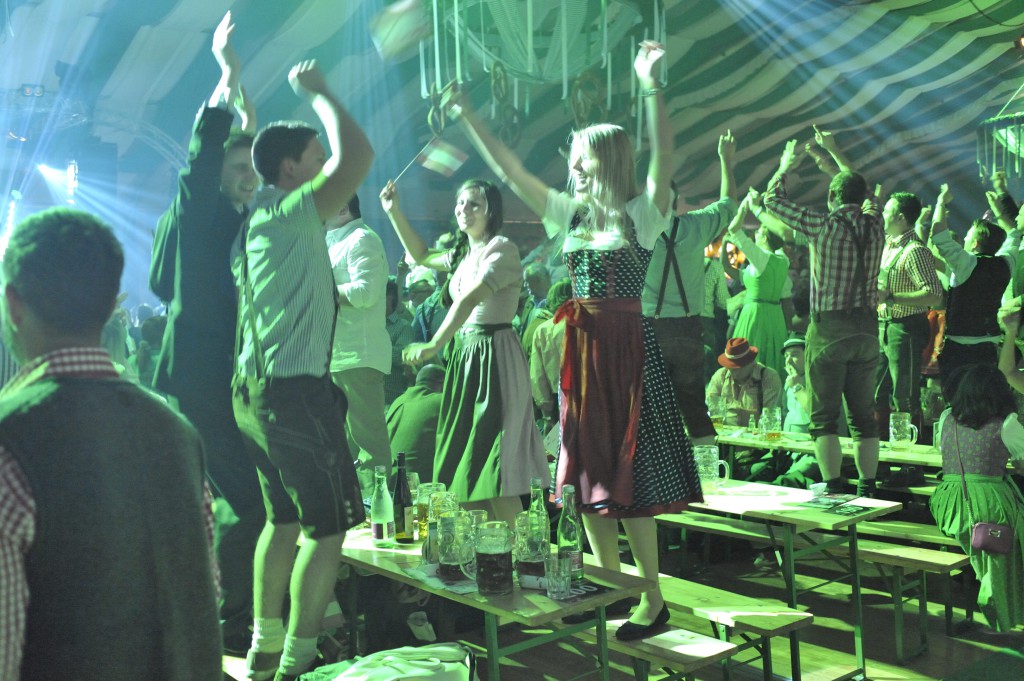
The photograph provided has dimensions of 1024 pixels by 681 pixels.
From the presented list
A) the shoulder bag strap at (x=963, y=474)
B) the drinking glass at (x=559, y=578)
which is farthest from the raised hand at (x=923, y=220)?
the drinking glass at (x=559, y=578)

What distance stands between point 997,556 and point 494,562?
2209 mm

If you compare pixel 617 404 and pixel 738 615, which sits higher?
pixel 617 404

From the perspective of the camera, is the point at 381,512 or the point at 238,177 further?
the point at 381,512

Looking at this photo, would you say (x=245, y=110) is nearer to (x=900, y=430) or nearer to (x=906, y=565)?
(x=906, y=565)

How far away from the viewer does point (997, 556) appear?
342 centimetres

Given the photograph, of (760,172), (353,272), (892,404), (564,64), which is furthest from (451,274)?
(760,172)

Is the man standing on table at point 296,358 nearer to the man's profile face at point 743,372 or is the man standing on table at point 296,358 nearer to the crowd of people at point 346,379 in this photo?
the crowd of people at point 346,379

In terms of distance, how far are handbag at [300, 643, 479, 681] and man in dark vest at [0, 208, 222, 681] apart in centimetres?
87

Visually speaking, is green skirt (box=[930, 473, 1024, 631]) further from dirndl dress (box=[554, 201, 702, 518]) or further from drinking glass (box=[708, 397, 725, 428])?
drinking glass (box=[708, 397, 725, 428])

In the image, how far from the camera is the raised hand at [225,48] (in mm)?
2244

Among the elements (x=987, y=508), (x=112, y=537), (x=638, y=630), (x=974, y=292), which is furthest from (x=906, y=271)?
(x=112, y=537)

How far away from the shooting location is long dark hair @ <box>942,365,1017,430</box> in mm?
3492

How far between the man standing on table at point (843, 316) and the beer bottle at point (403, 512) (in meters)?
2.13

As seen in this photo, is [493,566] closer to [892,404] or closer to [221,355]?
[221,355]
